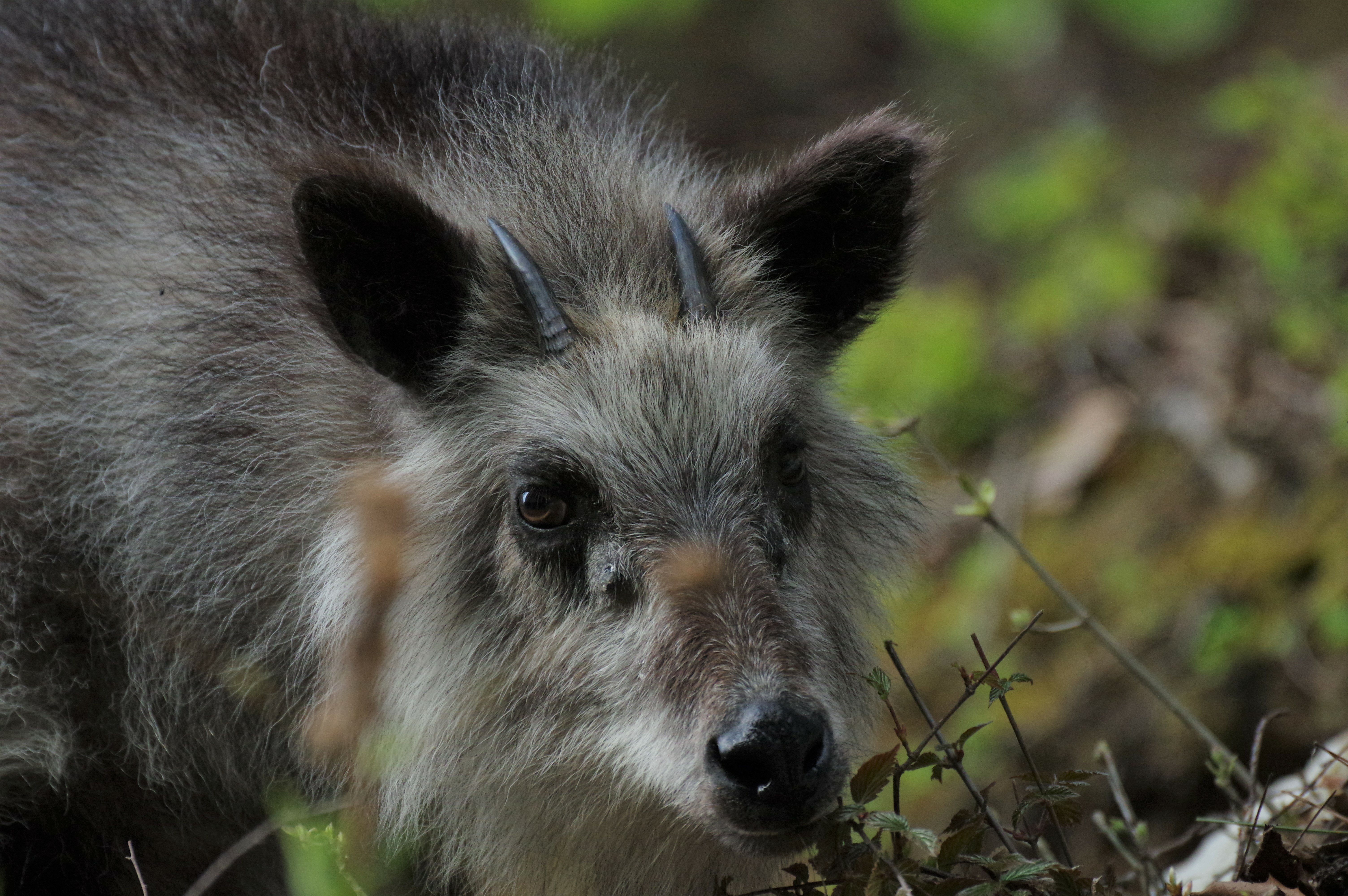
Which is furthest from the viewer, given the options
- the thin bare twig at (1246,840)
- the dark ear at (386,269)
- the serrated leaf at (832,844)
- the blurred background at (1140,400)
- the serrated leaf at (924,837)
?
the blurred background at (1140,400)

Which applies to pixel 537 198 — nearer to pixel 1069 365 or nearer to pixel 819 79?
pixel 1069 365

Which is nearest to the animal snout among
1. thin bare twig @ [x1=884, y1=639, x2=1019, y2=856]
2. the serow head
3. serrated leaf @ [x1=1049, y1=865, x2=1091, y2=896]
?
the serow head

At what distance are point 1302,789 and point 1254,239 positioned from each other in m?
4.06

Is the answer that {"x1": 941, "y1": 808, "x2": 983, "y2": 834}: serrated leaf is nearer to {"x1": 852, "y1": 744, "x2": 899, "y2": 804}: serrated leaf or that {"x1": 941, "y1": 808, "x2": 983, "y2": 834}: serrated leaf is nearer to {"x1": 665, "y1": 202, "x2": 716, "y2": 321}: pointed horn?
{"x1": 852, "y1": 744, "x2": 899, "y2": 804}: serrated leaf

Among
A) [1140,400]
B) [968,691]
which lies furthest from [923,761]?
[1140,400]

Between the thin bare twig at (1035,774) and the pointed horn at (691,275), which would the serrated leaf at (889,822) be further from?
the pointed horn at (691,275)

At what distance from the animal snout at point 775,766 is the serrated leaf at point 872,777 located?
74 millimetres

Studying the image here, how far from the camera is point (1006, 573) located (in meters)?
6.46

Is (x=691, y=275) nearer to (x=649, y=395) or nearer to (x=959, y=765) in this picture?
(x=649, y=395)

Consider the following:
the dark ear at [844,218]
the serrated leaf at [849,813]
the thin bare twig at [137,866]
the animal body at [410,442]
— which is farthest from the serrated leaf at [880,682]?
the thin bare twig at [137,866]

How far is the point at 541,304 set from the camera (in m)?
3.69

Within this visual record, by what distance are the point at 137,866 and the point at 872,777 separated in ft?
5.51

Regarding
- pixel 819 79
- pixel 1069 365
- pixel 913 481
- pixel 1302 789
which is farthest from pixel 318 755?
pixel 819 79

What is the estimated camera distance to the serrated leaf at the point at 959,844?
10.0ft
